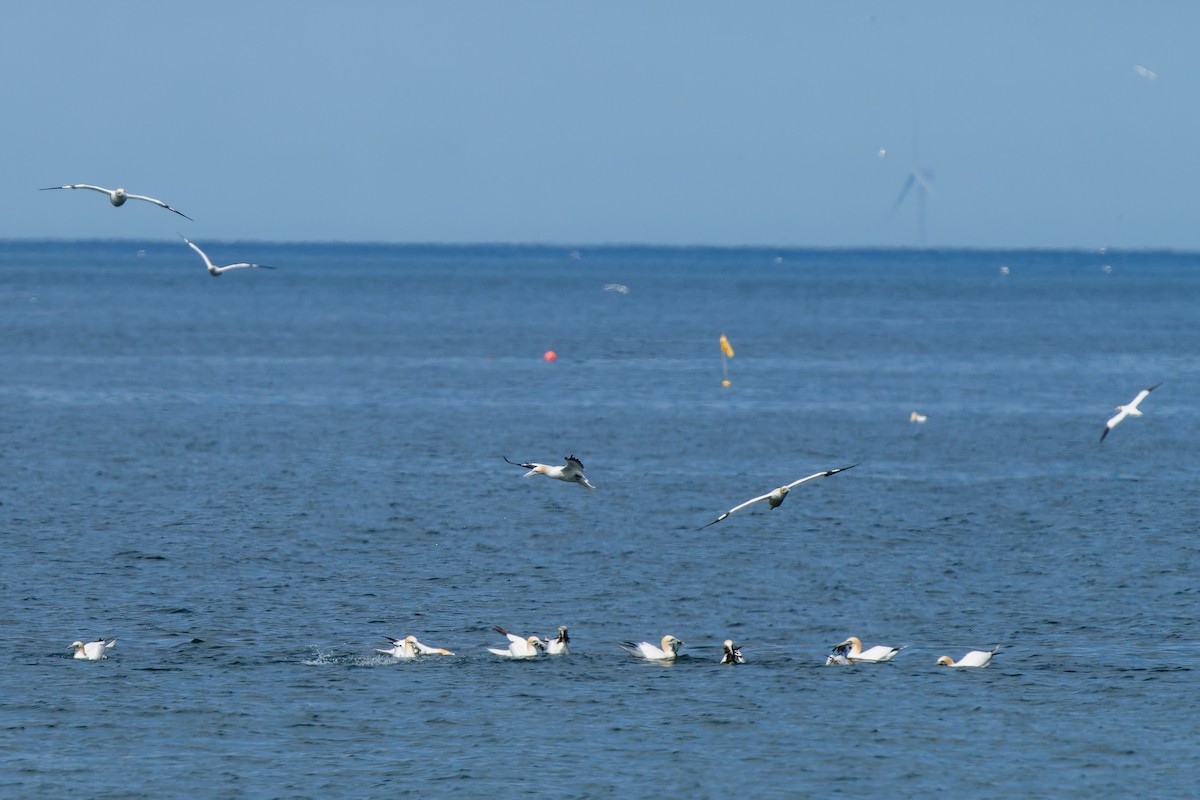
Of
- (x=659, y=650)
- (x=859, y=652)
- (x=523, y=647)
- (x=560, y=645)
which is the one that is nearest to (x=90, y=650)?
(x=523, y=647)

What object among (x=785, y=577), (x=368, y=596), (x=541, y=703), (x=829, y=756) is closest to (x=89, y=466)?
(x=368, y=596)

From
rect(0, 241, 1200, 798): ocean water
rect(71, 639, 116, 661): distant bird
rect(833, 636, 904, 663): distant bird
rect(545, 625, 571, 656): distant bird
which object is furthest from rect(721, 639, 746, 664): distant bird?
rect(71, 639, 116, 661): distant bird

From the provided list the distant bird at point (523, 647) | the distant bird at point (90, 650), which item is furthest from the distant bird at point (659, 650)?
the distant bird at point (90, 650)

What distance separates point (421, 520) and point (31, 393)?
52.1 metres

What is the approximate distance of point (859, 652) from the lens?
35.9 m

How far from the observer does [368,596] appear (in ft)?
140

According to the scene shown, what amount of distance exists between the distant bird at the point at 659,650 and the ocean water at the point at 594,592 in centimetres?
37

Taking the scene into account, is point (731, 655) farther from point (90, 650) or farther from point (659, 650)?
point (90, 650)

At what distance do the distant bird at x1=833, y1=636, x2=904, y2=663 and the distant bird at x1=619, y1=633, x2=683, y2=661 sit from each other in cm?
360

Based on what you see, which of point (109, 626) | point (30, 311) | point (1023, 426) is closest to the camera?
point (109, 626)

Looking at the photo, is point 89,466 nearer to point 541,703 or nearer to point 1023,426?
point 541,703

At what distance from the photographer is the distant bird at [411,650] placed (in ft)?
117

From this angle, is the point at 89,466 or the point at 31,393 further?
the point at 31,393

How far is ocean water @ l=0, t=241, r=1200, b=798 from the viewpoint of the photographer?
97.2ft
